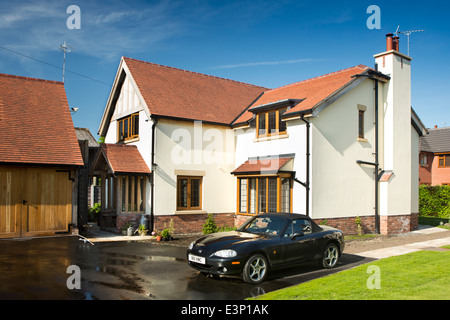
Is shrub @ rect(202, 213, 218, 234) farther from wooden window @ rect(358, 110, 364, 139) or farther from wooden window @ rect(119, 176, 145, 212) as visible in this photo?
wooden window @ rect(358, 110, 364, 139)

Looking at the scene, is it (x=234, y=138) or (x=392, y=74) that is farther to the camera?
(x=234, y=138)

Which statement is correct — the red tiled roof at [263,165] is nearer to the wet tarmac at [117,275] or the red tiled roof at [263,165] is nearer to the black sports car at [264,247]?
the wet tarmac at [117,275]

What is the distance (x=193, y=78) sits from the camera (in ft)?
71.6

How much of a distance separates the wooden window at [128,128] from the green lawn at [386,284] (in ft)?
41.7

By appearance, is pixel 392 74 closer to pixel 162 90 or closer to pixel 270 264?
pixel 162 90

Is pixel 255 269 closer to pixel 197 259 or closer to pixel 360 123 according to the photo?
pixel 197 259

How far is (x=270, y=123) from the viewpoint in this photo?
58.5 ft

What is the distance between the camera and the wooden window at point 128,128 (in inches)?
738

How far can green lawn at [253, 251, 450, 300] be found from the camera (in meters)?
7.02

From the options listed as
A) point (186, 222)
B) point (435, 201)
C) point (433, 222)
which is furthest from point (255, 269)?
point (435, 201)

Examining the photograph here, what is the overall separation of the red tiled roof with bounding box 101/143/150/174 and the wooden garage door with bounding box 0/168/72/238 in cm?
204

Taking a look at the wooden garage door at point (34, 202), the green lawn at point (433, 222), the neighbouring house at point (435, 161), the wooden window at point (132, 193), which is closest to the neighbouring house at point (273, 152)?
the wooden window at point (132, 193)
